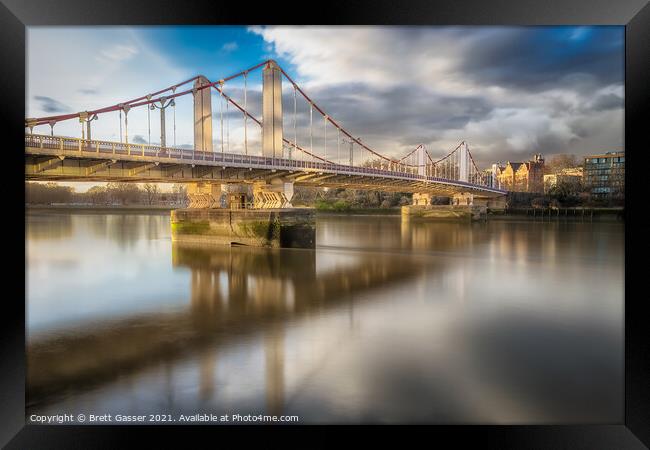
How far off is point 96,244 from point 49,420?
17947 millimetres

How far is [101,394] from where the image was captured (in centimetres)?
381

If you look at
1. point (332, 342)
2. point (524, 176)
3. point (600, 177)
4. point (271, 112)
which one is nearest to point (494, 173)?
point (524, 176)

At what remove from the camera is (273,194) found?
53.6ft

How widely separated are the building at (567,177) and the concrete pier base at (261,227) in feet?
62.0

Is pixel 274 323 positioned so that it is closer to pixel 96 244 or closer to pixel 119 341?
pixel 119 341

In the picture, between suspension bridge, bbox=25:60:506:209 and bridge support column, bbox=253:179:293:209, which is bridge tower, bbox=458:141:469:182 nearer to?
suspension bridge, bbox=25:60:506:209

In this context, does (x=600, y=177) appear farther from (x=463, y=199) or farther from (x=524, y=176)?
(x=463, y=199)

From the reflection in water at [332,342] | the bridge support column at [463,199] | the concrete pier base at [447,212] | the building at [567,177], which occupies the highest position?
the building at [567,177]

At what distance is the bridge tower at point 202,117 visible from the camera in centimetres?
1875

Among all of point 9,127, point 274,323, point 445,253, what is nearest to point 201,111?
point 445,253

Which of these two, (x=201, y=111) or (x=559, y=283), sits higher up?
(x=201, y=111)

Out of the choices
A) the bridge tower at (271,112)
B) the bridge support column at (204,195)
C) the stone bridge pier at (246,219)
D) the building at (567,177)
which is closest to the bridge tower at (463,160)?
the building at (567,177)

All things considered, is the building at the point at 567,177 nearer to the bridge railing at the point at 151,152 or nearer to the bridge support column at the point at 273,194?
the bridge railing at the point at 151,152

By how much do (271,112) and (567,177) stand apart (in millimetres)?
19942
